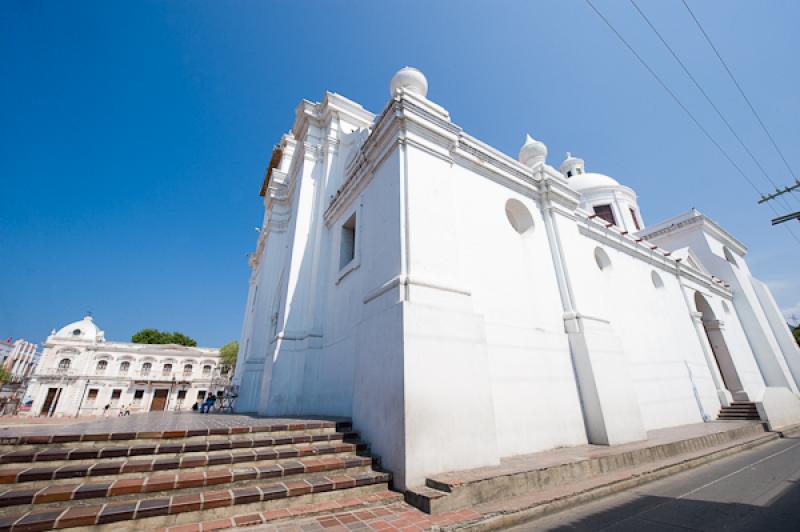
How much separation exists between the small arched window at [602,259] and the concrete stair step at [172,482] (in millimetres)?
9123

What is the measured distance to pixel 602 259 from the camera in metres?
9.96

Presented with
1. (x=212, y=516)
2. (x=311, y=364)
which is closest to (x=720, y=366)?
(x=311, y=364)

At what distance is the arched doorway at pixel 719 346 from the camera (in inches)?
514

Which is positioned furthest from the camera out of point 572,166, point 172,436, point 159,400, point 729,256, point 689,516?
point 159,400

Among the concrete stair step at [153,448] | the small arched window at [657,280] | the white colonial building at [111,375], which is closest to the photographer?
the concrete stair step at [153,448]

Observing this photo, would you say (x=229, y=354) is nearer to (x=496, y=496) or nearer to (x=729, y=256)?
(x=496, y=496)

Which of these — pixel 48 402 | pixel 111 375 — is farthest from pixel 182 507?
pixel 48 402

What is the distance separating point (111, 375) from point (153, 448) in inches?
1639

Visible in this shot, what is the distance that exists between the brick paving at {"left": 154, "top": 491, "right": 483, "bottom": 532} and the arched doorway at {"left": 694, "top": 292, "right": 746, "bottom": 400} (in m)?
16.1

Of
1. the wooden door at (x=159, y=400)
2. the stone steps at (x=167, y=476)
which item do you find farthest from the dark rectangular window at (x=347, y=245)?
the wooden door at (x=159, y=400)

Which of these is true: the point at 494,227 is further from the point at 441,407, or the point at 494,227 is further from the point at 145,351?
the point at 145,351

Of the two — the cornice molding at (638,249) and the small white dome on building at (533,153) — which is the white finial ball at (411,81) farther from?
the cornice molding at (638,249)

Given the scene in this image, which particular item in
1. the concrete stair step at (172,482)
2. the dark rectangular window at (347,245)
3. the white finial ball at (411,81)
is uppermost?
the white finial ball at (411,81)

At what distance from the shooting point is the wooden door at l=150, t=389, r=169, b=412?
35.2 meters
